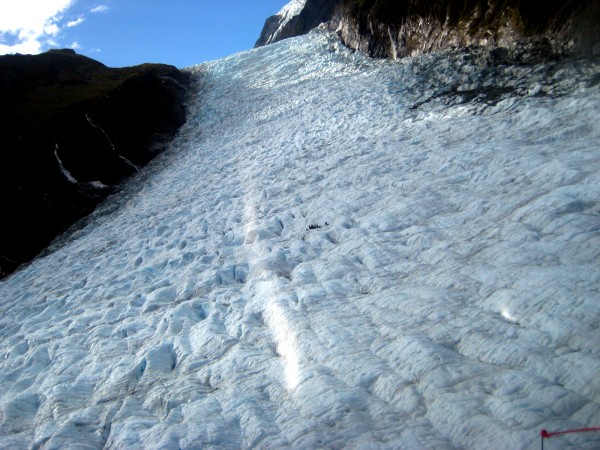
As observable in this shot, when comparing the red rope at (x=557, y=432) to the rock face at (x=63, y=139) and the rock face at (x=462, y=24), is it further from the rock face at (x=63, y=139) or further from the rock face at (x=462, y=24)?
the rock face at (x=63, y=139)

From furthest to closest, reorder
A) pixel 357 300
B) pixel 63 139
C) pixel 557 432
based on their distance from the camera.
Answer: pixel 63 139, pixel 357 300, pixel 557 432

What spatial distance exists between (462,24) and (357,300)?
15.2 meters

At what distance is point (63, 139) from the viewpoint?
21828 millimetres

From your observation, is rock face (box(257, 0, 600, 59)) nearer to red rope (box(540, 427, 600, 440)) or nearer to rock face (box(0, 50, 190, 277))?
red rope (box(540, 427, 600, 440))

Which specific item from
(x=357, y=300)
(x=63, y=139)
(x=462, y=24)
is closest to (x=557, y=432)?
(x=357, y=300)

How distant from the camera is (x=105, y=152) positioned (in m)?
22.3

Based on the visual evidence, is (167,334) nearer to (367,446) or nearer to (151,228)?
(367,446)

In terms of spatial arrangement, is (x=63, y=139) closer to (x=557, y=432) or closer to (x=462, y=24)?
(x=462, y=24)

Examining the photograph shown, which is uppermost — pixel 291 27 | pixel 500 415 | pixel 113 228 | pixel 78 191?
pixel 291 27

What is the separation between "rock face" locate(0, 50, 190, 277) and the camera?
57.2 feet

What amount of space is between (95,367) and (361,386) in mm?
4149

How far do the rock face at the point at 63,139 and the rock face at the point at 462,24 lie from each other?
12.3 m

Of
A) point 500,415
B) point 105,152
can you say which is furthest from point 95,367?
point 105,152

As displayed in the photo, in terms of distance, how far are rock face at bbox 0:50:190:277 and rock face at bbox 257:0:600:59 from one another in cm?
1233
